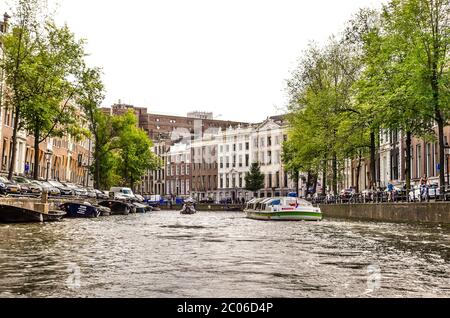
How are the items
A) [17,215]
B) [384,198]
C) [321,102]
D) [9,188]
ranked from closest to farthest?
[17,215] < [9,188] < [384,198] < [321,102]

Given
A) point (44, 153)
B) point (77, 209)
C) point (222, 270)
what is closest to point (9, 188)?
point (77, 209)

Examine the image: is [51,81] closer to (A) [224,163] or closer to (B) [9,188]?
(B) [9,188]

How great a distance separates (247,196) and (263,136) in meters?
13.4

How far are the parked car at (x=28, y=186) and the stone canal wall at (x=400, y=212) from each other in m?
23.7

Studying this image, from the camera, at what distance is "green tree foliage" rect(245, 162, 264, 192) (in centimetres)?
11438

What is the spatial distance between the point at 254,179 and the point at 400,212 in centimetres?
7623

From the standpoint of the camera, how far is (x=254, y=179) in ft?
376

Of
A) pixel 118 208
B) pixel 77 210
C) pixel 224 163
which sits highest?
pixel 224 163

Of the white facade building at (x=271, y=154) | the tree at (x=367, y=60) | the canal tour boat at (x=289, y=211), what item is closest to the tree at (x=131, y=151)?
the white facade building at (x=271, y=154)

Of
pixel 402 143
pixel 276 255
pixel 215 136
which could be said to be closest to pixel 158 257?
pixel 276 255

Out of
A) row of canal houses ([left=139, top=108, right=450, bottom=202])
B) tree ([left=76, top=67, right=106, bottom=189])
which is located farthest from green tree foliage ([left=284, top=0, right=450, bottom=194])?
row of canal houses ([left=139, top=108, right=450, bottom=202])

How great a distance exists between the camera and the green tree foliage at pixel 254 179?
4503 inches

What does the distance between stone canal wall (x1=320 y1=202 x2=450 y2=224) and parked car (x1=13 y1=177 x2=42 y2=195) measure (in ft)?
77.9

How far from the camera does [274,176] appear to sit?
120 m
